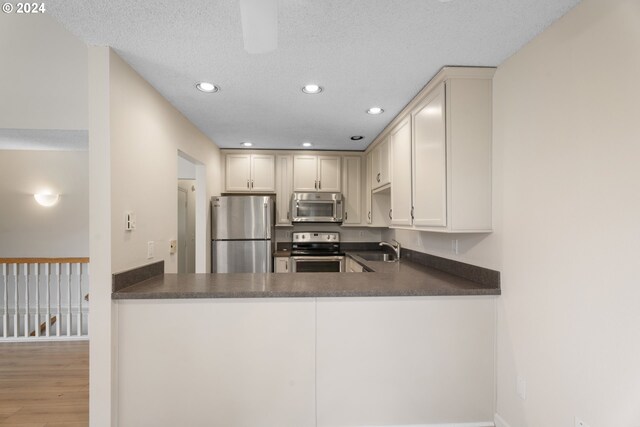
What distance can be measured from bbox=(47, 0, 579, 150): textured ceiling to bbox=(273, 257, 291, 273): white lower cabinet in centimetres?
196

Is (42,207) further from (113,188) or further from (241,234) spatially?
(113,188)

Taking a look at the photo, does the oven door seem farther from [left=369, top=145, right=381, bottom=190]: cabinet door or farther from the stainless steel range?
[left=369, top=145, right=381, bottom=190]: cabinet door

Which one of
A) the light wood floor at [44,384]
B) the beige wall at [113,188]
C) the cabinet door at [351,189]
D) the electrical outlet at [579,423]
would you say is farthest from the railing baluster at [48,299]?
the electrical outlet at [579,423]

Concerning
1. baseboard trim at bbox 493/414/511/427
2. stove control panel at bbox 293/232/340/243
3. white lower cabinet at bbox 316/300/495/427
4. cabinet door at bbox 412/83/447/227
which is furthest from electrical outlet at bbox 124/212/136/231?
baseboard trim at bbox 493/414/511/427

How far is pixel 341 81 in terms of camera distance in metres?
1.94

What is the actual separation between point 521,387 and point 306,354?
119 centimetres

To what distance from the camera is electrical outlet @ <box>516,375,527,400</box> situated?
5.11 ft

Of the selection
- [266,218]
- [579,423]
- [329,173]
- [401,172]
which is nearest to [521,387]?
[579,423]

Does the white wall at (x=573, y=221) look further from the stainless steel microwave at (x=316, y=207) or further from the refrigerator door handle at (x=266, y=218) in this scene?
the refrigerator door handle at (x=266, y=218)

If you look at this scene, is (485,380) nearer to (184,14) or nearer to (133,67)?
(184,14)

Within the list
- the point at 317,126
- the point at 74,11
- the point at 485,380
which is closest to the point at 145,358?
the point at 74,11

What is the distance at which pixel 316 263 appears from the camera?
3.80 m

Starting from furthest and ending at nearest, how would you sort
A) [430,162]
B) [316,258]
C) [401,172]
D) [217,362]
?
[316,258], [401,172], [430,162], [217,362]

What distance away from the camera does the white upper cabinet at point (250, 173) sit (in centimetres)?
386
